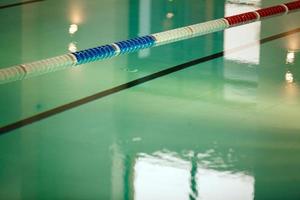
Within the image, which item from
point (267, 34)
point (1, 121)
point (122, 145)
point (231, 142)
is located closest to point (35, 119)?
point (1, 121)

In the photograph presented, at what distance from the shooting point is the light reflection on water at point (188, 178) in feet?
9.91

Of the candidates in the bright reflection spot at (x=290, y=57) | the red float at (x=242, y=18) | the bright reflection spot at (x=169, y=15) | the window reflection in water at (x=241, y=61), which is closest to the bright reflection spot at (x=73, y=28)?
the bright reflection spot at (x=169, y=15)

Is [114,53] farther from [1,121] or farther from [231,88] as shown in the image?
[1,121]

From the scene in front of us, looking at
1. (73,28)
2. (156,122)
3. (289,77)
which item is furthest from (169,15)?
(156,122)

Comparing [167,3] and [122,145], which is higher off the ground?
[167,3]

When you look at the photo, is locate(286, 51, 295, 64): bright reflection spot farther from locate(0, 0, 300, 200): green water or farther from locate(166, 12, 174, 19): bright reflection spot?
locate(166, 12, 174, 19): bright reflection spot

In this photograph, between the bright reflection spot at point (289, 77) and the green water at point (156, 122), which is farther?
the bright reflection spot at point (289, 77)

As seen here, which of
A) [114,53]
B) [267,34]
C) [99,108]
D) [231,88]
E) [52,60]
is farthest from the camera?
[267,34]

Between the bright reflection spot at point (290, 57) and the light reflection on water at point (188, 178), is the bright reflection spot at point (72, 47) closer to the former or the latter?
the bright reflection spot at point (290, 57)

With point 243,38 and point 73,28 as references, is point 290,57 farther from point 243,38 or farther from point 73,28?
point 73,28

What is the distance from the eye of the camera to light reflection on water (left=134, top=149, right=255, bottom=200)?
3.02 m

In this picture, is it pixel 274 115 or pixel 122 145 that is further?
pixel 274 115

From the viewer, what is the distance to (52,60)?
5066 mm

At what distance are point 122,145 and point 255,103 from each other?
107cm
